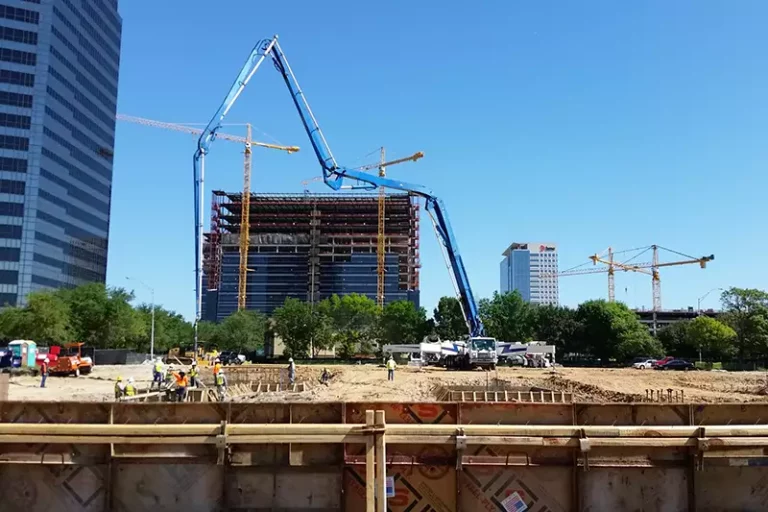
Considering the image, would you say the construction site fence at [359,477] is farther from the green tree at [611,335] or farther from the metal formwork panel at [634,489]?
the green tree at [611,335]

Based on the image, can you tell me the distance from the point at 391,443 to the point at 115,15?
15752cm

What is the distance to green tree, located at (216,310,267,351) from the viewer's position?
99.7 meters

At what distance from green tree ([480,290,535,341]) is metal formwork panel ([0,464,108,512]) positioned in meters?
96.3

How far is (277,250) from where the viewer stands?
192 meters

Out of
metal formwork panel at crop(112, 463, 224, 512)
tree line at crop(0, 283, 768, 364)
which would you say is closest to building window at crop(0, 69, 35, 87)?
tree line at crop(0, 283, 768, 364)

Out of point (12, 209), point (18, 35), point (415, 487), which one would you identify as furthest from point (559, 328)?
point (18, 35)

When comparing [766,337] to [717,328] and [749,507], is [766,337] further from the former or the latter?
[749,507]

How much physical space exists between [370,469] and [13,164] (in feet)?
385

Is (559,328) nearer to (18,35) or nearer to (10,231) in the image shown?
(10,231)

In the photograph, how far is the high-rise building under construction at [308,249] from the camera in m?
181

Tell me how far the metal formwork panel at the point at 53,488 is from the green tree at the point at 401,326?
311 feet

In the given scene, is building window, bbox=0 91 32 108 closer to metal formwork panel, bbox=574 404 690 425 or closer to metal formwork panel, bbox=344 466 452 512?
metal formwork panel, bbox=344 466 452 512

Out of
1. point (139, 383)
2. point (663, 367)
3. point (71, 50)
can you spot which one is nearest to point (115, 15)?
point (71, 50)

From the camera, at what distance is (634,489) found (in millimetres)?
7801
